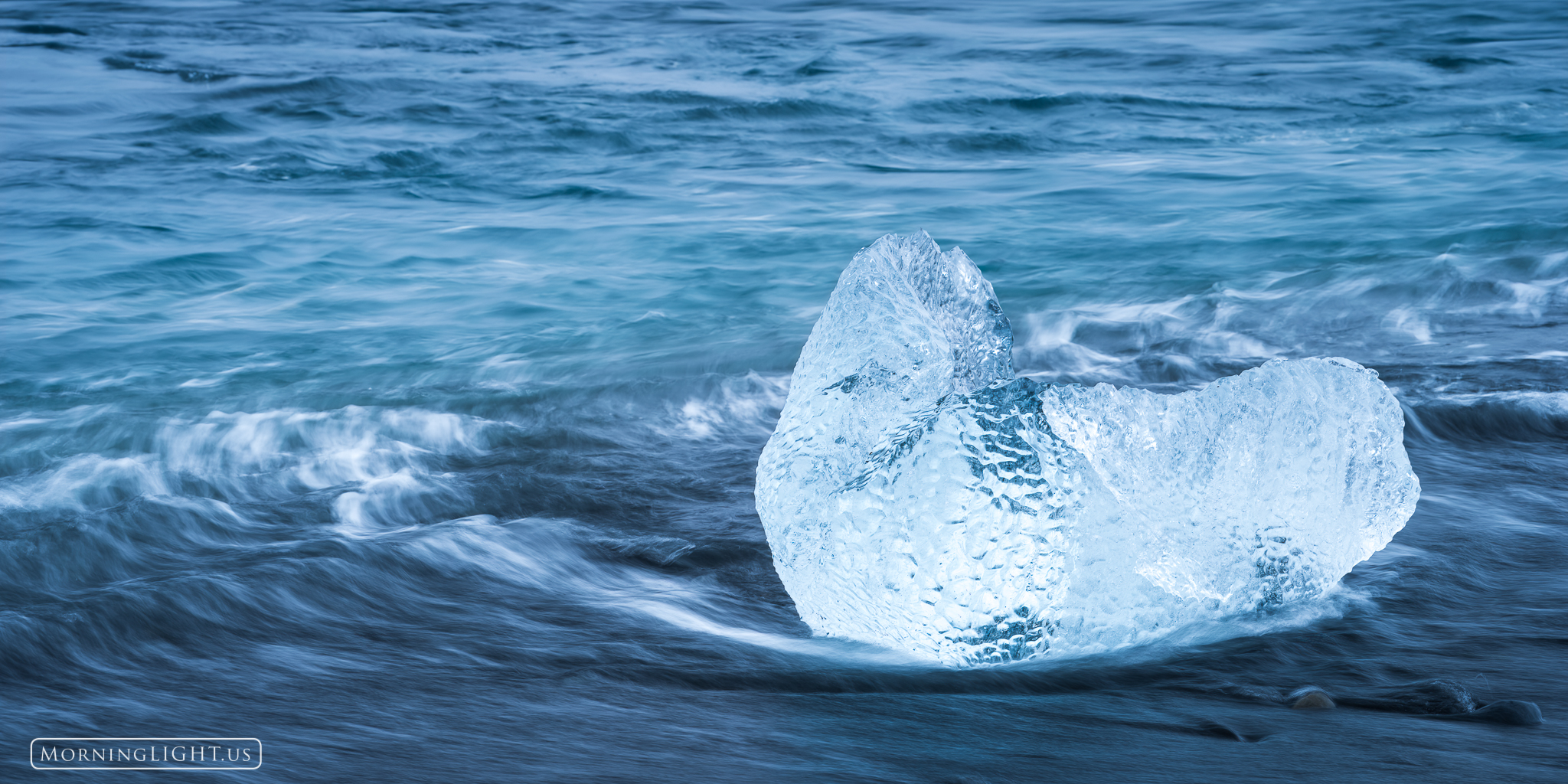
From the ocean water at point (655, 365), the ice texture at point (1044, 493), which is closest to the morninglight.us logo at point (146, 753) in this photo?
the ocean water at point (655, 365)

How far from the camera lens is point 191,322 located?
6.06 meters

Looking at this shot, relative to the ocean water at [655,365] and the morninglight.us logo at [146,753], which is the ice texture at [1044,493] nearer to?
the ocean water at [655,365]

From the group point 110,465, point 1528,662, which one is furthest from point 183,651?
point 1528,662

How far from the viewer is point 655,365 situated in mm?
5301

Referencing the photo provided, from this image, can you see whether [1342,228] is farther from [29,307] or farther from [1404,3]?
[1404,3]

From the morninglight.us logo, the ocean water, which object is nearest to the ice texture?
the ocean water

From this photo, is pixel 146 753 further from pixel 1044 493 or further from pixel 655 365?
pixel 655 365

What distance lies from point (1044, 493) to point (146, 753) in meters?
Result: 1.65

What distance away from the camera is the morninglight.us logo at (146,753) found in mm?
2102

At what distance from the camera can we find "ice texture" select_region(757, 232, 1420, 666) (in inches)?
89.0

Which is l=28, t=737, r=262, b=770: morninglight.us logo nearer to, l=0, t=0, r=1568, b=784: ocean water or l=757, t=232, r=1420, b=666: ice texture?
l=0, t=0, r=1568, b=784: ocean water

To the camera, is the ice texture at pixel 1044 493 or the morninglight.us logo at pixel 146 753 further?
the ice texture at pixel 1044 493

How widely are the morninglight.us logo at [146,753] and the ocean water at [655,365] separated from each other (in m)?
0.05

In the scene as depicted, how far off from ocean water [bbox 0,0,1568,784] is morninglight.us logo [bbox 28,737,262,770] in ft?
0.15
